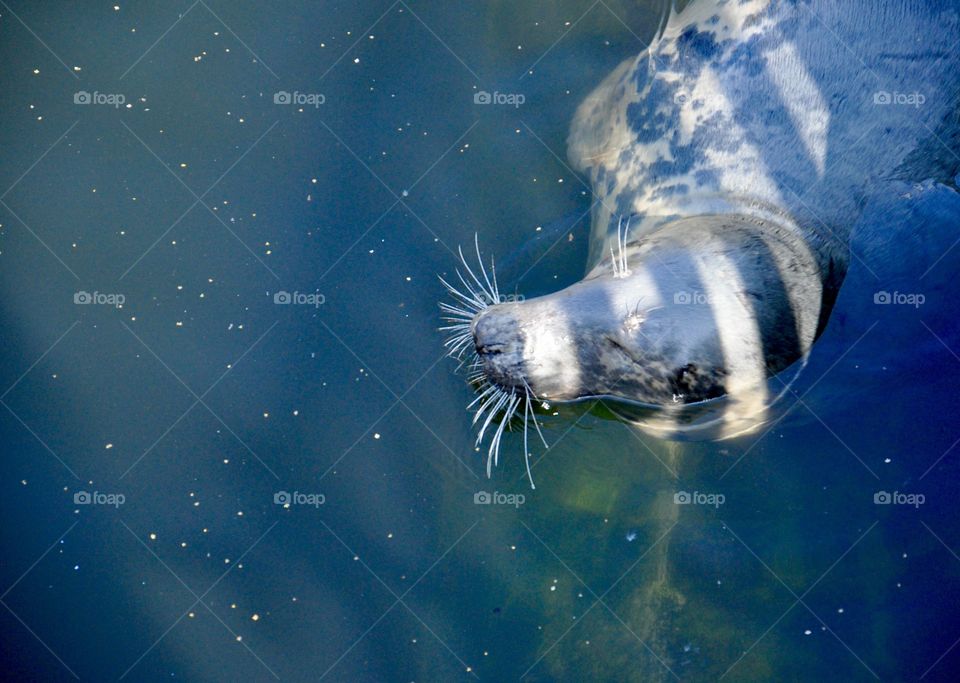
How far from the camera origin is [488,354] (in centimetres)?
334

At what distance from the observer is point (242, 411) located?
12.7 feet

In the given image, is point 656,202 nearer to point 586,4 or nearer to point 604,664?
point 586,4

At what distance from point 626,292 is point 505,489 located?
135 centimetres

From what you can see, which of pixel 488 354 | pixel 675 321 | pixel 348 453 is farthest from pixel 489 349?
pixel 348 453

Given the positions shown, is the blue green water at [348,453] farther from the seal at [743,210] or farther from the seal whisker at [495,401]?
the seal at [743,210]

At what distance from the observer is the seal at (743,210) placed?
9.87ft

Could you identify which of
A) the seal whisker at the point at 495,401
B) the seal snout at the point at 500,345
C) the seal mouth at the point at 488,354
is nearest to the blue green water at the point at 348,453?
the seal mouth at the point at 488,354

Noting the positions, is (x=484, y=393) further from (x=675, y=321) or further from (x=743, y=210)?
(x=743, y=210)

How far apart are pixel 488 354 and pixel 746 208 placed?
1382mm

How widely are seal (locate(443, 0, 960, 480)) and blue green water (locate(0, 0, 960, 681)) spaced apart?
57 centimetres

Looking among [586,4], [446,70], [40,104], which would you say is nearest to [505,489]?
[446,70]

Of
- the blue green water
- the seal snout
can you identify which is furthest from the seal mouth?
the blue green water

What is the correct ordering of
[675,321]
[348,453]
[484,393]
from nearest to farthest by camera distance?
1. [675,321]
2. [484,393]
3. [348,453]

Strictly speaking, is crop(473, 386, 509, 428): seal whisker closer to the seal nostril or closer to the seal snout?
the seal snout
